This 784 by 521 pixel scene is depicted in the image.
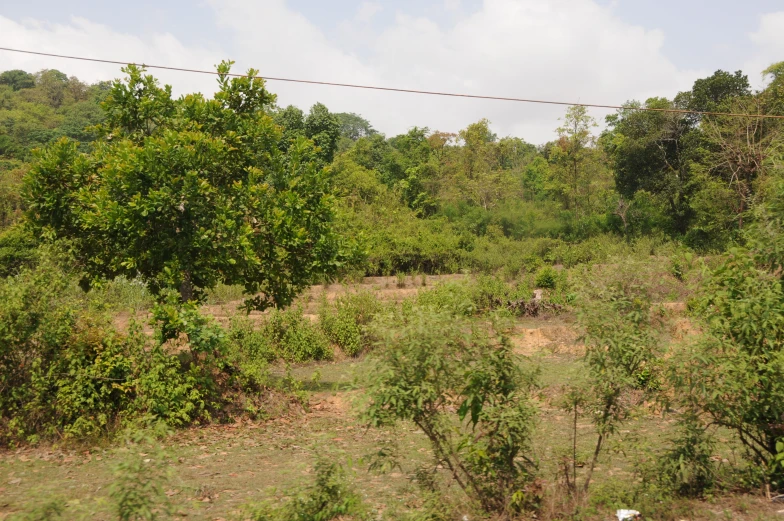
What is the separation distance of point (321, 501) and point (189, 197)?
532 centimetres

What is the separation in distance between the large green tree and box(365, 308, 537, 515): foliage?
15.9 feet

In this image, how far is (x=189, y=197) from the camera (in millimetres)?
8859

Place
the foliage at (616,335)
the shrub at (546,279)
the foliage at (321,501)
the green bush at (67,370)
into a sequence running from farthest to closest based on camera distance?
the shrub at (546,279) → the green bush at (67,370) → the foliage at (616,335) → the foliage at (321,501)

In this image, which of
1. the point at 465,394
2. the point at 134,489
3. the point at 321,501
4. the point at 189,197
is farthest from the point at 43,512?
the point at 189,197

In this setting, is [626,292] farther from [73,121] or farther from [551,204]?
[73,121]

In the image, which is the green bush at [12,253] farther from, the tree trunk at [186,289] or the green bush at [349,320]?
the tree trunk at [186,289]

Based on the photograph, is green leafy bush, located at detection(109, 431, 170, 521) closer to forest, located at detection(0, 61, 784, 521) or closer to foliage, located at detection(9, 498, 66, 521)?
forest, located at detection(0, 61, 784, 521)

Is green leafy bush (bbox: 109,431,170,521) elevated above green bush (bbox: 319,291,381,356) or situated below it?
above

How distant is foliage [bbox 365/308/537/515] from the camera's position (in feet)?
15.9

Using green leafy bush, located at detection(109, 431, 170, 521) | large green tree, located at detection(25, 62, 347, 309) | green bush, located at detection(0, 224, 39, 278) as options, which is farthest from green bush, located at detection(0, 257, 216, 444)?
green bush, located at detection(0, 224, 39, 278)

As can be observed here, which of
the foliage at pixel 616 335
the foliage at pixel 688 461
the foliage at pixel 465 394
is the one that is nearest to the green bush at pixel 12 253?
the foliage at pixel 465 394

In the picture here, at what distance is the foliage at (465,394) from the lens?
4.86m

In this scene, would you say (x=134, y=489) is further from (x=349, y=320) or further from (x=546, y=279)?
(x=546, y=279)

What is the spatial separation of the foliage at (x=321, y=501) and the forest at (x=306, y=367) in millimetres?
21
